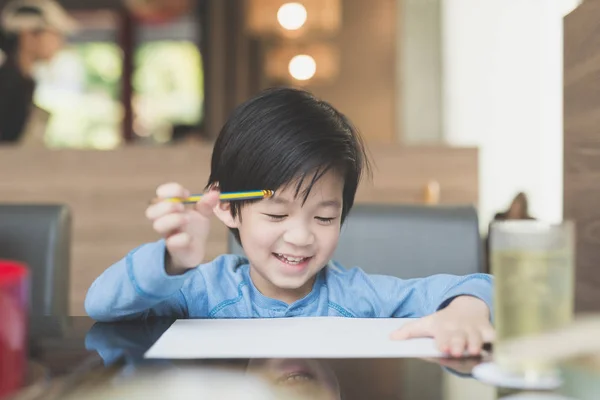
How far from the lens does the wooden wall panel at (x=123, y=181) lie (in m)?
2.44

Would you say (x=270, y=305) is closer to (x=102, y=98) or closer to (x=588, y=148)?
(x=588, y=148)

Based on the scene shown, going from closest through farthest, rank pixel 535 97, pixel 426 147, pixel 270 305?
pixel 270 305 < pixel 426 147 < pixel 535 97

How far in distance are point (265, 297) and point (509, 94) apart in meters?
2.18

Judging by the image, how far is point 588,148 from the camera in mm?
1015

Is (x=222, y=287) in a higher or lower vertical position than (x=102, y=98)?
lower

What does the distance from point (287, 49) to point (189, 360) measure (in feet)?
17.5

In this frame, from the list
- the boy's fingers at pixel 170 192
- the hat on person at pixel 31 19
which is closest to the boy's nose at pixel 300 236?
the boy's fingers at pixel 170 192

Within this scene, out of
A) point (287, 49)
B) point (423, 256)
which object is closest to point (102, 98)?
point (287, 49)

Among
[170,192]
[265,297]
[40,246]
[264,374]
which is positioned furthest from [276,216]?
[40,246]

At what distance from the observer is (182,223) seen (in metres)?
0.67

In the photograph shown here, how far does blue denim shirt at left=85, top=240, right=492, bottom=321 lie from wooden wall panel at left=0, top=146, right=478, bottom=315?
4.60 ft

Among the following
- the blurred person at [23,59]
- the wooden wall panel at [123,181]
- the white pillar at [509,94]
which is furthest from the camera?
the blurred person at [23,59]

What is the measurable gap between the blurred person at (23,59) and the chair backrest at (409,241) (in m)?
2.34

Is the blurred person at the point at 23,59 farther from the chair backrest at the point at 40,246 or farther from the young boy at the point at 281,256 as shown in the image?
the young boy at the point at 281,256
